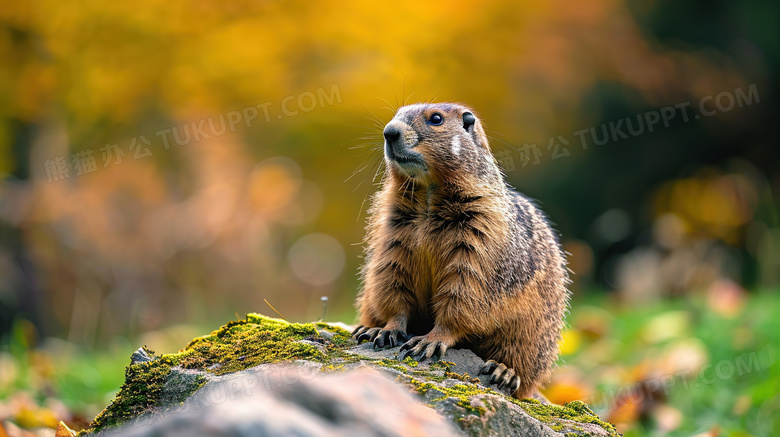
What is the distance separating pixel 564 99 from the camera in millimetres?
13992

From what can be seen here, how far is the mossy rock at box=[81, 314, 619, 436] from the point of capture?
330 cm

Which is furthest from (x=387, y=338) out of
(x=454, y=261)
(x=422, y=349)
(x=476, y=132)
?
(x=476, y=132)

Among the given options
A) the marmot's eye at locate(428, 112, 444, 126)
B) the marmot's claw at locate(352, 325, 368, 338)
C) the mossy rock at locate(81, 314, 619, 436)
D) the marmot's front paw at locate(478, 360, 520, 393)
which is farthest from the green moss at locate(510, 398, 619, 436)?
the marmot's eye at locate(428, 112, 444, 126)

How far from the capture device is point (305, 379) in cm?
315

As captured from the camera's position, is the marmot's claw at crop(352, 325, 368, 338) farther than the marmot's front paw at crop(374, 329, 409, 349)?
Yes

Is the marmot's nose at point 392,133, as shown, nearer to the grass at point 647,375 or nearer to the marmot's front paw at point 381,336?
the marmot's front paw at point 381,336

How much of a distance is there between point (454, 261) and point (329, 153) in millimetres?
10103

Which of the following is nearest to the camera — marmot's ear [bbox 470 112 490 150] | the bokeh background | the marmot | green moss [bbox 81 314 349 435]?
green moss [bbox 81 314 349 435]

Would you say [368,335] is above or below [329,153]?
below

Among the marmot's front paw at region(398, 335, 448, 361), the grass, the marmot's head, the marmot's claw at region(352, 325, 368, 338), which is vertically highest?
the marmot's head

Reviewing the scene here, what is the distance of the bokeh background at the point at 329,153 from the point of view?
10.7 m

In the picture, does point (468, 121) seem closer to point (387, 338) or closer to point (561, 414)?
point (387, 338)

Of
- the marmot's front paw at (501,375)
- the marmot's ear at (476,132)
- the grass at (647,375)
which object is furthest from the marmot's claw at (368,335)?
the grass at (647,375)

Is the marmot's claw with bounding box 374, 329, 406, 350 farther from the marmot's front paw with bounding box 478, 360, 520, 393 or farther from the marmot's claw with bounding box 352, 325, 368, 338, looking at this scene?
the marmot's front paw with bounding box 478, 360, 520, 393
